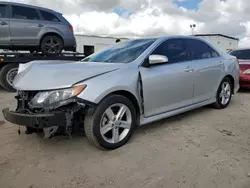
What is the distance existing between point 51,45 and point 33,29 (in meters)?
0.70

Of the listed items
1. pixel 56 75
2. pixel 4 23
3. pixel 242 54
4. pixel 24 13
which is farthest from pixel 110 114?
pixel 242 54

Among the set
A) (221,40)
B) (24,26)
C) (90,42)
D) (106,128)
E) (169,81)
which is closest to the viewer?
(106,128)

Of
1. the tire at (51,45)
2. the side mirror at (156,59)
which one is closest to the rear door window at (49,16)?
the tire at (51,45)

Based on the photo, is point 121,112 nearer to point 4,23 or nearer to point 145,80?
point 145,80

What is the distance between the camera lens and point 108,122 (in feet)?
9.81

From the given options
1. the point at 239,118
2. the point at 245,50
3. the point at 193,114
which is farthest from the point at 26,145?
the point at 245,50

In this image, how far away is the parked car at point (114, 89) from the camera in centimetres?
268

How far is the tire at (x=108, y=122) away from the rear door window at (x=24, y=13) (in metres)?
5.47

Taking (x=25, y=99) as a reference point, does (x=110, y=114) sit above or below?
below

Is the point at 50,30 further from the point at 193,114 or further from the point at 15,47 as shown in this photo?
the point at 193,114

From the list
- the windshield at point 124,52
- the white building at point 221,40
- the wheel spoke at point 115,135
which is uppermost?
the white building at point 221,40

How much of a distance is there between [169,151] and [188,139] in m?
0.52

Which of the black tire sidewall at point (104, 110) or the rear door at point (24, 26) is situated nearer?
the black tire sidewall at point (104, 110)

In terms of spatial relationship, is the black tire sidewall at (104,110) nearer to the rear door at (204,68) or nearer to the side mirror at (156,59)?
the side mirror at (156,59)
